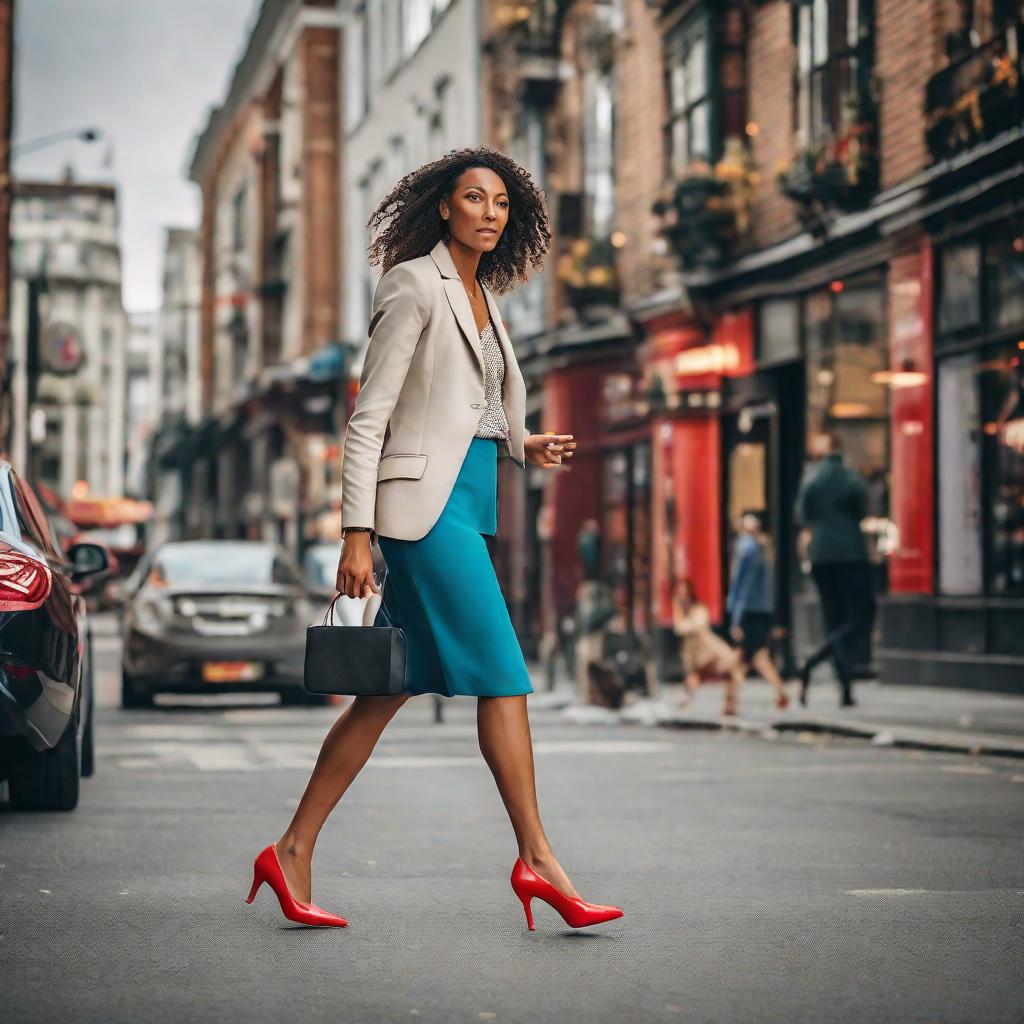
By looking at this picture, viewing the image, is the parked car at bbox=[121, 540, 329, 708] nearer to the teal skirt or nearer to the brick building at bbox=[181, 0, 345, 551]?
the teal skirt

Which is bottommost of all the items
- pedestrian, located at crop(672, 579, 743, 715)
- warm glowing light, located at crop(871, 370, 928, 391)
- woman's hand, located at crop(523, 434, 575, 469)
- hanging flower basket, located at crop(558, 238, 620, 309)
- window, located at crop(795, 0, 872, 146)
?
pedestrian, located at crop(672, 579, 743, 715)

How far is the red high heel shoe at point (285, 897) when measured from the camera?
5.67m

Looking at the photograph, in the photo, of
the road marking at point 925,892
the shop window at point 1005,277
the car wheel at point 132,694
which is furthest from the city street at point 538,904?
the shop window at point 1005,277

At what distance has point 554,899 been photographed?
5477mm

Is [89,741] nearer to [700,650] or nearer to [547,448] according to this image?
Result: [547,448]

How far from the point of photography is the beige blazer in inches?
216

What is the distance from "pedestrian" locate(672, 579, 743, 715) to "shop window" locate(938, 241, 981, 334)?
11.0ft

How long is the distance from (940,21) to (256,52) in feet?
138

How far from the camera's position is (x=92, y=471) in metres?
122

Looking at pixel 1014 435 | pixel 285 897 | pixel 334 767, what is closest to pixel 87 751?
pixel 285 897

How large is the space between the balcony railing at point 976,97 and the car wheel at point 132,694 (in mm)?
8213

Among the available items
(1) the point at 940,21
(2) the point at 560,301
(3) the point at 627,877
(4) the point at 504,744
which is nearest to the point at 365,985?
(4) the point at 504,744

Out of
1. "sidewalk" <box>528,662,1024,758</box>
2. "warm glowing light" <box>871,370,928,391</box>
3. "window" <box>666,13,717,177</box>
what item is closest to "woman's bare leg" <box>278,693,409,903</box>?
"sidewalk" <box>528,662,1024,758</box>

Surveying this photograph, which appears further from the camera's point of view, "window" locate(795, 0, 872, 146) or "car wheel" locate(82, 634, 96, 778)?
"window" locate(795, 0, 872, 146)
